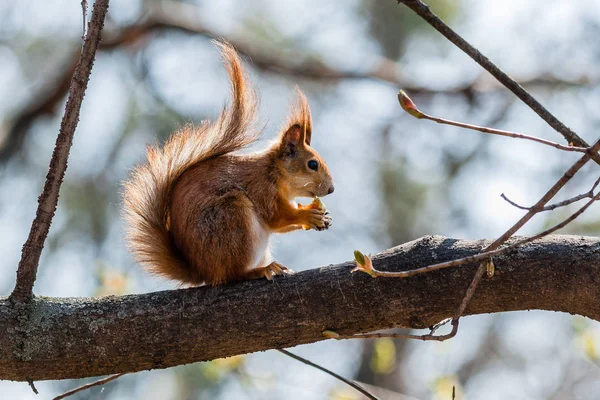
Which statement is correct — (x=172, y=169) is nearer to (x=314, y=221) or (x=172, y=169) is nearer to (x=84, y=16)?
(x=314, y=221)

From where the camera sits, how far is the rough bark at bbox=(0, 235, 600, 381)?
184cm

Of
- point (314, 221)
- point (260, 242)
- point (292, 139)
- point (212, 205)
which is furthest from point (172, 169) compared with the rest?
point (292, 139)

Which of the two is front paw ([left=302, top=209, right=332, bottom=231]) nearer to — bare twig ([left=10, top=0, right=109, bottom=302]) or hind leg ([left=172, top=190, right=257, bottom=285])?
hind leg ([left=172, top=190, right=257, bottom=285])

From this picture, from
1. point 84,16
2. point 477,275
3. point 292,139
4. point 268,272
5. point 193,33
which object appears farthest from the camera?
point 193,33

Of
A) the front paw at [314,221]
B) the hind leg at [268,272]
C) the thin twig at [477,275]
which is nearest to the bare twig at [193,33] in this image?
the front paw at [314,221]

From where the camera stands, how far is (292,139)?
3080 millimetres

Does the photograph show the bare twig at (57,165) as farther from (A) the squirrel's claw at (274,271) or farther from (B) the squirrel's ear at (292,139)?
(B) the squirrel's ear at (292,139)

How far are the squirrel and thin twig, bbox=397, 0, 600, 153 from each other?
931 millimetres

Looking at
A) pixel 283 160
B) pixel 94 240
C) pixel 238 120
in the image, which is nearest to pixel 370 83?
pixel 94 240

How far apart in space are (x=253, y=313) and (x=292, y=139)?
4.04 ft

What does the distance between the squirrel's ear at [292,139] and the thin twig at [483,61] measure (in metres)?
1.57

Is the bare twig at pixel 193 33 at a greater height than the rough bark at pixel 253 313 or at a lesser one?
greater

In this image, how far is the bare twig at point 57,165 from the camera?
73.5 inches

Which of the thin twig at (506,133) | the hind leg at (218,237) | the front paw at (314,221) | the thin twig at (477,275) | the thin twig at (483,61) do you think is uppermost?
the front paw at (314,221)
